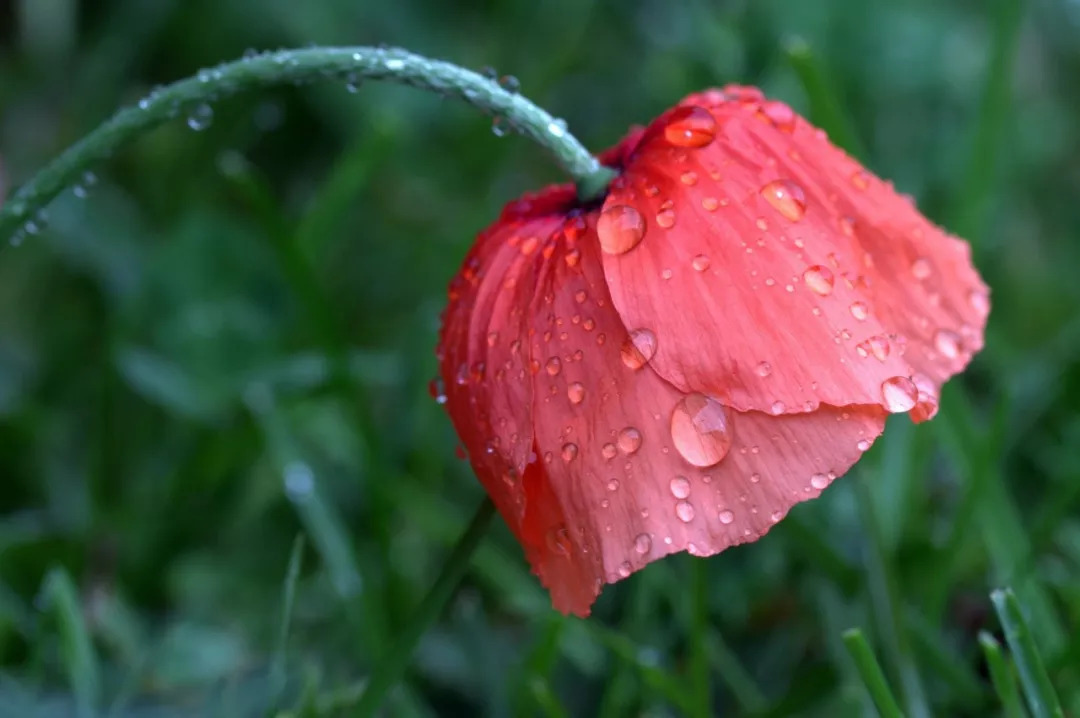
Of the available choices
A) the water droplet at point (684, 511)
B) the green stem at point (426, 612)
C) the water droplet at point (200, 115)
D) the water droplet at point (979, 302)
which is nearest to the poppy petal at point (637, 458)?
the water droplet at point (684, 511)

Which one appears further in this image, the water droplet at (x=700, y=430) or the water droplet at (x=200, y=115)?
the water droplet at (x=200, y=115)

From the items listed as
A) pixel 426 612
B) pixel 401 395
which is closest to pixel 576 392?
pixel 426 612

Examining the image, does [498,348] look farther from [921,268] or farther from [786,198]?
[921,268]

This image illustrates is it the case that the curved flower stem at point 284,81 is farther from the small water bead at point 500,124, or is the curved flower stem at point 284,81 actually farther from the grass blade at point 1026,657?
the grass blade at point 1026,657

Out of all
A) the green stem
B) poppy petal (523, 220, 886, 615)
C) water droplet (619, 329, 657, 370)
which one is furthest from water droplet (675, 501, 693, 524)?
the green stem

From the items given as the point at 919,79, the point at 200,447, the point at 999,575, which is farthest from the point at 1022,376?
the point at 200,447

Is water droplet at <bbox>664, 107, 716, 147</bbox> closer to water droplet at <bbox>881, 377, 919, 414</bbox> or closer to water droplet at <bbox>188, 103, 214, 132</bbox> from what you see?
water droplet at <bbox>881, 377, 919, 414</bbox>
